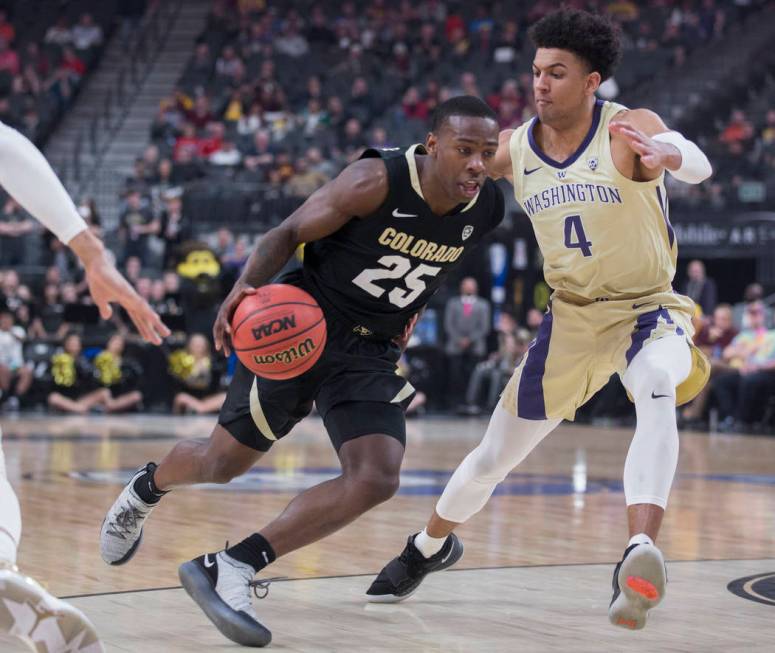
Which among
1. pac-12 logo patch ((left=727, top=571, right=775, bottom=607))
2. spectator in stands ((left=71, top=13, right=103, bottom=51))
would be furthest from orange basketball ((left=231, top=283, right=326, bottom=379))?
spectator in stands ((left=71, top=13, right=103, bottom=51))

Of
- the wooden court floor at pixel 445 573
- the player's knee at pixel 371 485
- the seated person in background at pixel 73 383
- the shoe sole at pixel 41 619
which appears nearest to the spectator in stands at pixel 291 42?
the seated person in background at pixel 73 383

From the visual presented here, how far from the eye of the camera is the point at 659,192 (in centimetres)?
462

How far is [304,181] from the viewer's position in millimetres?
17719

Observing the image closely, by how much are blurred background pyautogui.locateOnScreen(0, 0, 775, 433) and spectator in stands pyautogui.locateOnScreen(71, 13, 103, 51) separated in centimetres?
5

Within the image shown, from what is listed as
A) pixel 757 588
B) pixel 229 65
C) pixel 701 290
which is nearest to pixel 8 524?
pixel 757 588

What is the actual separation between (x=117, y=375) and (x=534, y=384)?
11.6 m

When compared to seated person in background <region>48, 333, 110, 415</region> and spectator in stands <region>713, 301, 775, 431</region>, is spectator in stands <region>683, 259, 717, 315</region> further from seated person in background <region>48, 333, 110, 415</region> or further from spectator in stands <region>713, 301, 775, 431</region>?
seated person in background <region>48, 333, 110, 415</region>

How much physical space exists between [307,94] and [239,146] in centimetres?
205

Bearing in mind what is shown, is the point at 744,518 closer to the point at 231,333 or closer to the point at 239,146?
the point at 231,333

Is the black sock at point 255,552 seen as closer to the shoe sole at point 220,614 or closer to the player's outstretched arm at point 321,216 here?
the shoe sole at point 220,614

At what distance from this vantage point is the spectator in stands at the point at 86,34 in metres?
23.7

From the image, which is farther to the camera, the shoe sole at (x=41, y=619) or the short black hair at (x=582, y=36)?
the short black hair at (x=582, y=36)

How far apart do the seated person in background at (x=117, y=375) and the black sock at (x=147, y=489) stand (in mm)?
10790

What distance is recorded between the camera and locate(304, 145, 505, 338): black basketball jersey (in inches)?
178
